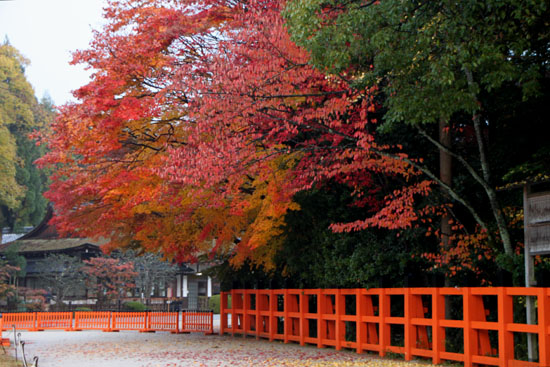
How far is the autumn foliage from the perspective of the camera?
12953 millimetres

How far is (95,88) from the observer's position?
1675 cm

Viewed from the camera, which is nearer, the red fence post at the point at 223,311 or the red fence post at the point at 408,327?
the red fence post at the point at 408,327

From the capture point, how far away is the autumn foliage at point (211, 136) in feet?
42.5

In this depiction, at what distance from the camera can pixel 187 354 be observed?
15320 millimetres

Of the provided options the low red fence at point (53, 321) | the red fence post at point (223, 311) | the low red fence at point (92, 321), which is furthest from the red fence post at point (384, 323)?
the low red fence at point (53, 321)

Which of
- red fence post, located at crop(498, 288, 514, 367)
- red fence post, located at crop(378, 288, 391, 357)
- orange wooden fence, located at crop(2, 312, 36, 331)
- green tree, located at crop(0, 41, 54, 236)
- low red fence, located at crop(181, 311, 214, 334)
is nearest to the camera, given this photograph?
red fence post, located at crop(498, 288, 514, 367)

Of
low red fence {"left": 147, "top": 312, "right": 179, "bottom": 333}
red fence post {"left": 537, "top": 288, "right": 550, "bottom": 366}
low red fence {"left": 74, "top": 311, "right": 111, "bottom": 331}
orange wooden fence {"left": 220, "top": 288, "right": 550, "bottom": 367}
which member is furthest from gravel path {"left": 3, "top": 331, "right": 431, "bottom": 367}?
low red fence {"left": 74, "top": 311, "right": 111, "bottom": 331}

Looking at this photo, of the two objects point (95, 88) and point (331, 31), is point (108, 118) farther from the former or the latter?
point (331, 31)

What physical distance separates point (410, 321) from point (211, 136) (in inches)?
249

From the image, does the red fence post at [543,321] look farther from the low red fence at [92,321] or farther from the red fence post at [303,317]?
the low red fence at [92,321]

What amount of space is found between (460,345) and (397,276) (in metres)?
2.22

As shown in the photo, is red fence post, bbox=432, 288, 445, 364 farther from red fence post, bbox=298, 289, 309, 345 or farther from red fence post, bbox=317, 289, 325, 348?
red fence post, bbox=298, 289, 309, 345

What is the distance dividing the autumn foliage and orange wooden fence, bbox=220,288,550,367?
1802 millimetres

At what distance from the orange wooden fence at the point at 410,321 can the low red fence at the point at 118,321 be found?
128 inches
